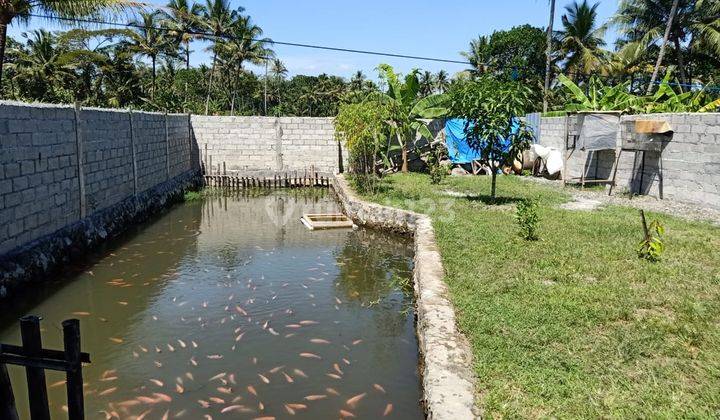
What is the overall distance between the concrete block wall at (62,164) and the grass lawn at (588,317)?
6.41 metres

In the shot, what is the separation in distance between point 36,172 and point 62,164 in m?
0.92

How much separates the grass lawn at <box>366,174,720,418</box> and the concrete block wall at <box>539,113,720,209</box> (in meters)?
2.17

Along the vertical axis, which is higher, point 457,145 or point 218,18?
point 218,18

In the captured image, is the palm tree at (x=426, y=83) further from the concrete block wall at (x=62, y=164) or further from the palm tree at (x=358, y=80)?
the concrete block wall at (x=62, y=164)

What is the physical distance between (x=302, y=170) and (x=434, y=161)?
17.7 feet

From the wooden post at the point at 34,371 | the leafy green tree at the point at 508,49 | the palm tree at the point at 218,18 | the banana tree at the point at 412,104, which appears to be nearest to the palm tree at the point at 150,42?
the palm tree at the point at 218,18

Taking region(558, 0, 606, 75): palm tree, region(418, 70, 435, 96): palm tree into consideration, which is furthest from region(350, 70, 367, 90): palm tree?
region(558, 0, 606, 75): palm tree

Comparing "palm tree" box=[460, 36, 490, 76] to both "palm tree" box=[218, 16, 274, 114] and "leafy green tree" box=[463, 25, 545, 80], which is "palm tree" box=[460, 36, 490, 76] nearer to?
"leafy green tree" box=[463, 25, 545, 80]

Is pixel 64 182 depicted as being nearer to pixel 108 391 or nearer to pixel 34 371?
pixel 108 391

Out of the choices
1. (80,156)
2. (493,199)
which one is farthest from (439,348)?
(493,199)

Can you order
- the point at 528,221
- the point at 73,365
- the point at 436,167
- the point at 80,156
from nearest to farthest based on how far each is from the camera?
the point at 73,365 < the point at 528,221 < the point at 80,156 < the point at 436,167

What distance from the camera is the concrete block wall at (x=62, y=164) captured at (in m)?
7.52

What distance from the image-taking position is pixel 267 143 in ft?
69.7

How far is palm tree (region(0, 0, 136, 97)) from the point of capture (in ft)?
28.7
